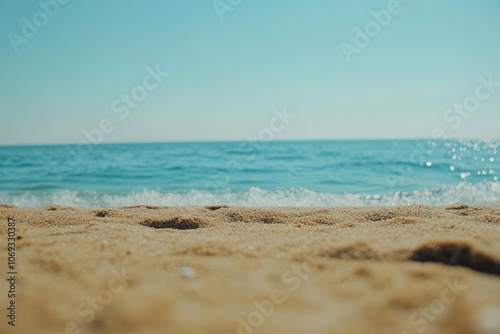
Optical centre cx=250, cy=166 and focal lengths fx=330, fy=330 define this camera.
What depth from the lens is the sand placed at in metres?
1.65

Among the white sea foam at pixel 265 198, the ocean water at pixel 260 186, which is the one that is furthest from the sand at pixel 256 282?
the ocean water at pixel 260 186

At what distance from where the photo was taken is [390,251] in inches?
103

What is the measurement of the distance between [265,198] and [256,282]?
8.42 m

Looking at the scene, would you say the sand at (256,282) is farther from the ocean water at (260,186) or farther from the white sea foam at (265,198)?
the ocean water at (260,186)

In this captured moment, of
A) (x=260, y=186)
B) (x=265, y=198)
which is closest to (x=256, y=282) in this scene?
(x=265, y=198)

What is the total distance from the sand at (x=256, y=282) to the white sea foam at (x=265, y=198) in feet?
21.1

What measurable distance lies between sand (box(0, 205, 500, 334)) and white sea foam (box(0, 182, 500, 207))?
21.1ft

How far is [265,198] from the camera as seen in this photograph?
10.6 m

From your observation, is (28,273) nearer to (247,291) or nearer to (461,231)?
(247,291)

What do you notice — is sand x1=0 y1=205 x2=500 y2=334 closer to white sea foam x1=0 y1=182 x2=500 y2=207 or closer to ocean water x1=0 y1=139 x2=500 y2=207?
white sea foam x1=0 y1=182 x2=500 y2=207

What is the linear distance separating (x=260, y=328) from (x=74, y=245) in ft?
6.81

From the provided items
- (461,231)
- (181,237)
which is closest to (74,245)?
(181,237)

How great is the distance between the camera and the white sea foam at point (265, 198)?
9789 mm

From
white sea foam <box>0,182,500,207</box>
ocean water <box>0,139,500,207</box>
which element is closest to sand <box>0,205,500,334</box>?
white sea foam <box>0,182,500,207</box>
